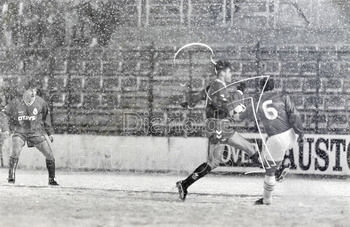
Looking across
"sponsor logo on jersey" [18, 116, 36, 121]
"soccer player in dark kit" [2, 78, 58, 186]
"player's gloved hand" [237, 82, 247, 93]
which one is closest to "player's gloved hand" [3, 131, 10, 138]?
"soccer player in dark kit" [2, 78, 58, 186]

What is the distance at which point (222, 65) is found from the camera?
7281 millimetres

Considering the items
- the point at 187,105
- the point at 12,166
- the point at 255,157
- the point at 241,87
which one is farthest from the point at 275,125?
the point at 12,166

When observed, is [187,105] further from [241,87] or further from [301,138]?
[301,138]

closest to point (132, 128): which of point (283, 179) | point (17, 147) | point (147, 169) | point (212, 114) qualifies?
point (147, 169)

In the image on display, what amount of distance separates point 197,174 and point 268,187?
36.1 inches

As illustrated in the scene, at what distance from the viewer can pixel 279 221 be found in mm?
6977

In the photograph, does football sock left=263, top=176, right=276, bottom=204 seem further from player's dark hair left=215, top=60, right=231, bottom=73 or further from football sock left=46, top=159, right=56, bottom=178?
football sock left=46, top=159, right=56, bottom=178

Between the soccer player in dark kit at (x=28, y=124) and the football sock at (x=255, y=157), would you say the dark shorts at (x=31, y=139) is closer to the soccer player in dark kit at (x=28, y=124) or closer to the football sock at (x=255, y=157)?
the soccer player in dark kit at (x=28, y=124)

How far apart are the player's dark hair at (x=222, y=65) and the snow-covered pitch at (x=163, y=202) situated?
1.41 metres

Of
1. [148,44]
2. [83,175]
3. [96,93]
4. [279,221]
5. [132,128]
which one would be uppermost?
[148,44]

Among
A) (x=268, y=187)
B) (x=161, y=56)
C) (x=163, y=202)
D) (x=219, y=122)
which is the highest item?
(x=161, y=56)

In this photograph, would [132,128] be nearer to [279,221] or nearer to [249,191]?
[249,191]

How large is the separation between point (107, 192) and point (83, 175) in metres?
0.40

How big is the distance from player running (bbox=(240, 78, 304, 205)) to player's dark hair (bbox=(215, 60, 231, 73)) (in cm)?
48
